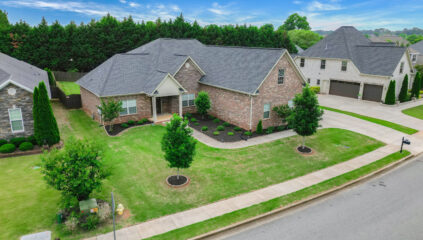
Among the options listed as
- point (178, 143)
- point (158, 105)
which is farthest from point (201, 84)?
point (178, 143)

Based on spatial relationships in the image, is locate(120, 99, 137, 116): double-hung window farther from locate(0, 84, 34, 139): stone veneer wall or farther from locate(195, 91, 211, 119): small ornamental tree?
locate(0, 84, 34, 139): stone veneer wall

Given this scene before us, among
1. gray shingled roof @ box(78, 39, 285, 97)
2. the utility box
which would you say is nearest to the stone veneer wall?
gray shingled roof @ box(78, 39, 285, 97)

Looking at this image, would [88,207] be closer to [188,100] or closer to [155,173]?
[155,173]

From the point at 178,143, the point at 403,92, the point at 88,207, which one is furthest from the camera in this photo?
the point at 403,92

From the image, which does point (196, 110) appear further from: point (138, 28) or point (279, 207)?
point (138, 28)

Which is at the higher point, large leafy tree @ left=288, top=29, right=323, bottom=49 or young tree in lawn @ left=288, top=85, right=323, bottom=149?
large leafy tree @ left=288, top=29, right=323, bottom=49

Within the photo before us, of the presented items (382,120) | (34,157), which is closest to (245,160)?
(34,157)
